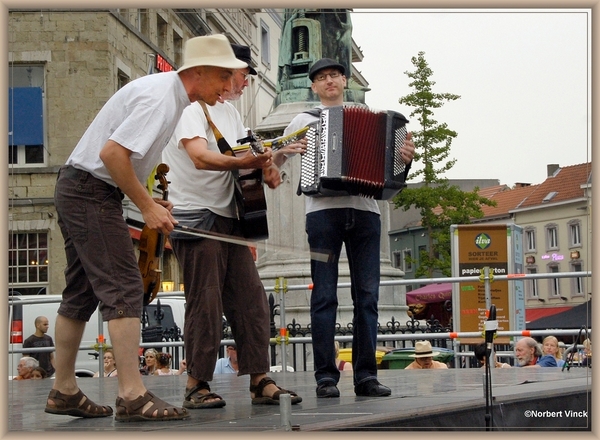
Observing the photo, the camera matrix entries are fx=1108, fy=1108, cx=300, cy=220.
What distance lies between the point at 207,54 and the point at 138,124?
0.51 metres

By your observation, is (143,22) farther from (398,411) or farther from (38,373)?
(38,373)

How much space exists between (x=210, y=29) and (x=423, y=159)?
3.08 metres

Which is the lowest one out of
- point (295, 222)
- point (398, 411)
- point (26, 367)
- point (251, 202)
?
point (398, 411)

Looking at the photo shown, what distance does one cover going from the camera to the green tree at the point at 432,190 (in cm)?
686

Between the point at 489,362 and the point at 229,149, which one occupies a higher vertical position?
the point at 229,149

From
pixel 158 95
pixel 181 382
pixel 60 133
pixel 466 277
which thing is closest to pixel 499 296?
pixel 466 277

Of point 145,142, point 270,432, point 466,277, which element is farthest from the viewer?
point 466,277

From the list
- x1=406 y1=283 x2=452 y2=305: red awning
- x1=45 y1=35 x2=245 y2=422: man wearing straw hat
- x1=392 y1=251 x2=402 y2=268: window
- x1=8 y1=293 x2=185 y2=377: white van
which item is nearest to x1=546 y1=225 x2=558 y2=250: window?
x1=406 y1=283 x2=452 y2=305: red awning

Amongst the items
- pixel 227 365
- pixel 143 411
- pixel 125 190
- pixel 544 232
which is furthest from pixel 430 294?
pixel 125 190

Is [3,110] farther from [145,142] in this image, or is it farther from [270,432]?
[270,432]

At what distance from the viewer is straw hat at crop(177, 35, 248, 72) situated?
195 inches

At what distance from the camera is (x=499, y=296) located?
11.4 m

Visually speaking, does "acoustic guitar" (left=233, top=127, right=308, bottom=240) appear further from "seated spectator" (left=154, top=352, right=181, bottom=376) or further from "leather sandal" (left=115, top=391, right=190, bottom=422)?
"seated spectator" (left=154, top=352, right=181, bottom=376)

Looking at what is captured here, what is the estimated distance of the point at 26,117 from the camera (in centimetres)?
564
